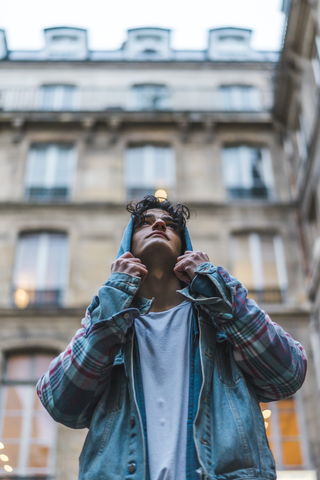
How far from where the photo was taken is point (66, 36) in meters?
20.9

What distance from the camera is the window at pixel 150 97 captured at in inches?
707

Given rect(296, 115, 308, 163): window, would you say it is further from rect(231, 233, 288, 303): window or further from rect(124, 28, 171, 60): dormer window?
rect(124, 28, 171, 60): dormer window

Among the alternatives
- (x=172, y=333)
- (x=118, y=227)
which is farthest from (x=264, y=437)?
(x=118, y=227)

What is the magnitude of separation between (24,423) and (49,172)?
282 inches

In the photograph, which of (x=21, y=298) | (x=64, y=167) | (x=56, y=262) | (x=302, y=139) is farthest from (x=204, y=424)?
(x=64, y=167)

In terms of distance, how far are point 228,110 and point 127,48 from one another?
19.9ft

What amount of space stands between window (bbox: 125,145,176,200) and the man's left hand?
1273 cm

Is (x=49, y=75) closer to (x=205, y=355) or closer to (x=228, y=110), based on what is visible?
(x=228, y=110)

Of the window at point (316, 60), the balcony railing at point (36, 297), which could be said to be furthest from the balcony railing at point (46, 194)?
the window at point (316, 60)

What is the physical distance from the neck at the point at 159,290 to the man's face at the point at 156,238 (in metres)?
0.08

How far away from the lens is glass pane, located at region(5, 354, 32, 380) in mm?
12422

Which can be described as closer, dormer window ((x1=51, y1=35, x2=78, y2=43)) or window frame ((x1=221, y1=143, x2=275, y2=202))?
window frame ((x1=221, y1=143, x2=275, y2=202))

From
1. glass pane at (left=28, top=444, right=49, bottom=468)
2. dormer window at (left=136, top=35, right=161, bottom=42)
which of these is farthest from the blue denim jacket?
dormer window at (left=136, top=35, right=161, bottom=42)

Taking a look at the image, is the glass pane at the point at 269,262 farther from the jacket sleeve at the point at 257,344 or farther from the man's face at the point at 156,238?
the jacket sleeve at the point at 257,344
